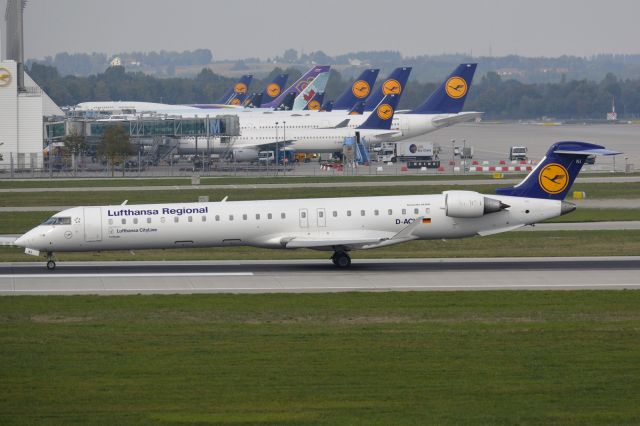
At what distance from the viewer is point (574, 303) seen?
32.7 m

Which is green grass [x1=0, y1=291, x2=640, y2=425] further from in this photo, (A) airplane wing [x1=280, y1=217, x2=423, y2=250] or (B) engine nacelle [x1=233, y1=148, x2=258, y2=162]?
(B) engine nacelle [x1=233, y1=148, x2=258, y2=162]

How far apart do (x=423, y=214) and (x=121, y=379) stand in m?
18.2

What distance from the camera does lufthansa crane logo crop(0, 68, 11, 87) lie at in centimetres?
9650

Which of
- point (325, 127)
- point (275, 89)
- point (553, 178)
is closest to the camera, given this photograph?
point (553, 178)

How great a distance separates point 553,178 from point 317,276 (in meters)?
9.61

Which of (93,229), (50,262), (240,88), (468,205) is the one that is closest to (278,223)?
(93,229)

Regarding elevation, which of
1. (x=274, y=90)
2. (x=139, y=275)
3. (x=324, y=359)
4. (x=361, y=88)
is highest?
(x=274, y=90)

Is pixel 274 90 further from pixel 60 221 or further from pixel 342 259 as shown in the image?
pixel 342 259

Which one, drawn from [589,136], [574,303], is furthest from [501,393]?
[589,136]

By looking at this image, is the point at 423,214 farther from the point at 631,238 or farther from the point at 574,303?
the point at 631,238

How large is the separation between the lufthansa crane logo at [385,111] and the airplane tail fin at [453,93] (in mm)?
5648

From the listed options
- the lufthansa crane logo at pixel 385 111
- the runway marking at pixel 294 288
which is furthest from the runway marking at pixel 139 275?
the lufthansa crane logo at pixel 385 111

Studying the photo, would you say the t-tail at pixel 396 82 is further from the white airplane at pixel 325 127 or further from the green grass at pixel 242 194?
the green grass at pixel 242 194

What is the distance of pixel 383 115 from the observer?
102688 millimetres
